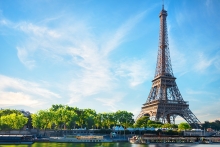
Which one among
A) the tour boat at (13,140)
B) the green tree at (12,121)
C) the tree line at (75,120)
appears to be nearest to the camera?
the tour boat at (13,140)

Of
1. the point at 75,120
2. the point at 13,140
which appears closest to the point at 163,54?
the point at 75,120

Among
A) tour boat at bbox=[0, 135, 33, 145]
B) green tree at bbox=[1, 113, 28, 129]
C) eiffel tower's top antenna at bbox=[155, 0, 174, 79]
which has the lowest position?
tour boat at bbox=[0, 135, 33, 145]

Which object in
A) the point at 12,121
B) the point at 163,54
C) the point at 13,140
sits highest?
the point at 163,54

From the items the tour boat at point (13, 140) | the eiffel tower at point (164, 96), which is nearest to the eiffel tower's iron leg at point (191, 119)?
the eiffel tower at point (164, 96)

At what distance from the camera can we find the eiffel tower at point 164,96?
9031 centimetres

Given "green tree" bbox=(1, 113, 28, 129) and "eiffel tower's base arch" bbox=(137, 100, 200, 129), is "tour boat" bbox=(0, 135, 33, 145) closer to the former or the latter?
"green tree" bbox=(1, 113, 28, 129)

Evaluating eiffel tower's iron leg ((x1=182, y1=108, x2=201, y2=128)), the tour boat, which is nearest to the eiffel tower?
eiffel tower's iron leg ((x1=182, y1=108, x2=201, y2=128))

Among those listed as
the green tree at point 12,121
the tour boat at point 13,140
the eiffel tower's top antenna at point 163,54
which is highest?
the eiffel tower's top antenna at point 163,54

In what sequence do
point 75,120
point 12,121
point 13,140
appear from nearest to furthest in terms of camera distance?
point 13,140, point 12,121, point 75,120

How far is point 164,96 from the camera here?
9506cm

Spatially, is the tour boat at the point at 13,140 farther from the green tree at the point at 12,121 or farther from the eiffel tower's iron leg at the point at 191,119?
the eiffel tower's iron leg at the point at 191,119

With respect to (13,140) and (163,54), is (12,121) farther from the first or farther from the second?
(163,54)

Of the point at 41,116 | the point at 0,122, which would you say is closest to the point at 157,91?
the point at 41,116

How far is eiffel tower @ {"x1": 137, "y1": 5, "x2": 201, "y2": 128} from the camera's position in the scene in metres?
90.3
